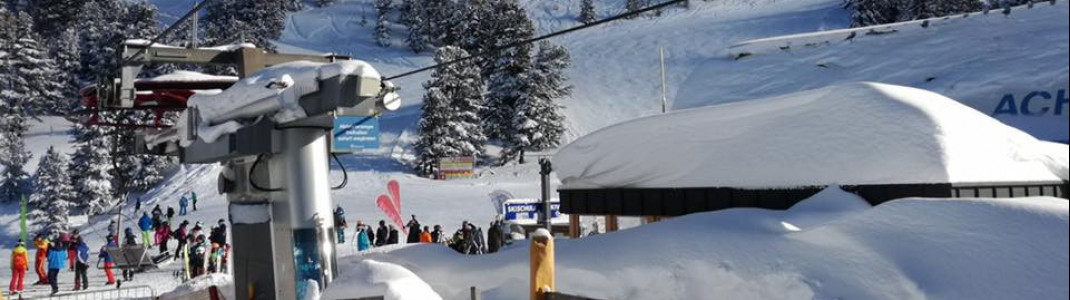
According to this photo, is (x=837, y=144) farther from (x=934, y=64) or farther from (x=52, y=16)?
(x=52, y=16)

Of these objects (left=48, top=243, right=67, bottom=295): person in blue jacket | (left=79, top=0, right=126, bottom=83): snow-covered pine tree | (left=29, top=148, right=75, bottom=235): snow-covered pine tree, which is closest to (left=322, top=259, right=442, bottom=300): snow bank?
(left=48, top=243, right=67, bottom=295): person in blue jacket

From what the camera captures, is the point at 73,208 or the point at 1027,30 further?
the point at 73,208

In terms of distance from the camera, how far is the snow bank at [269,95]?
837 centimetres

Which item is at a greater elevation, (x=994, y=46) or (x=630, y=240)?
(x=994, y=46)

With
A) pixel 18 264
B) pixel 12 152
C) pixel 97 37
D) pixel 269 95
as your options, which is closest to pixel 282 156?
pixel 269 95

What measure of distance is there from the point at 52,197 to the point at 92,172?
347 centimetres

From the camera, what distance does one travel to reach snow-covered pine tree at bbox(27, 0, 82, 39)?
96312mm

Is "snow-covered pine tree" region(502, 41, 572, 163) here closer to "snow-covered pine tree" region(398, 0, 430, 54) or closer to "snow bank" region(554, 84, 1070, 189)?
"snow-covered pine tree" region(398, 0, 430, 54)

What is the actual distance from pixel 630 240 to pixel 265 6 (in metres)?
93.9

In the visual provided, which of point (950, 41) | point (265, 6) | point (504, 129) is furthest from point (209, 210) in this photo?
point (265, 6)

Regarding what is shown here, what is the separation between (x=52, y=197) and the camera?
1747 inches

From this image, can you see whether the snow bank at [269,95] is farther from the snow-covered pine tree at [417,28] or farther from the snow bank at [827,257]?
the snow-covered pine tree at [417,28]

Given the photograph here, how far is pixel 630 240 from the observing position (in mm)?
8641

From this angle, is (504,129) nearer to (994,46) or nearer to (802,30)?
(802,30)
